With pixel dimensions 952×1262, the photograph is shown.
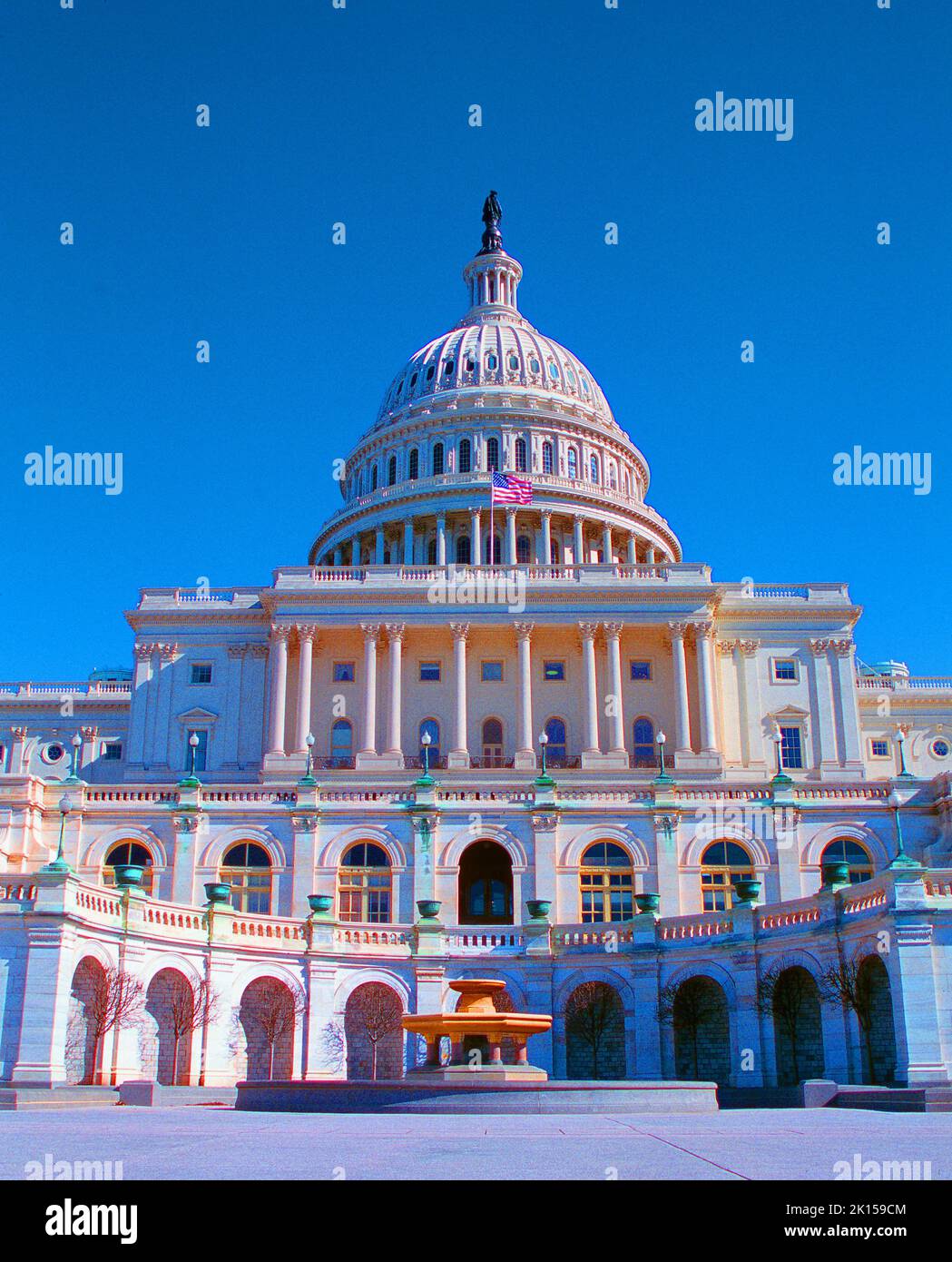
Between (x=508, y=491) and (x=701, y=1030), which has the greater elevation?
(x=508, y=491)

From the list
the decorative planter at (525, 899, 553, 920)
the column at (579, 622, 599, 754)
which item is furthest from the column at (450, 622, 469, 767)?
the decorative planter at (525, 899, 553, 920)

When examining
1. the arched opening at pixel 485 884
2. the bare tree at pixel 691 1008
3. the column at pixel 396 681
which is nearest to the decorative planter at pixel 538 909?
the bare tree at pixel 691 1008

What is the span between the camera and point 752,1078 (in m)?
41.5

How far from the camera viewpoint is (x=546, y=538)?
4338 inches

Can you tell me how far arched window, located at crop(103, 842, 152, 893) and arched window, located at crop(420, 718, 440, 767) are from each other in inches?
1144

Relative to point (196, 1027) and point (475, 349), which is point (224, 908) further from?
point (475, 349)

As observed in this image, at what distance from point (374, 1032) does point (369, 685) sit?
41.4m

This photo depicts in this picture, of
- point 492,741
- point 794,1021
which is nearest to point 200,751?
point 492,741

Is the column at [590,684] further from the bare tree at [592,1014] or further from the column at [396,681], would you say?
the bare tree at [592,1014]

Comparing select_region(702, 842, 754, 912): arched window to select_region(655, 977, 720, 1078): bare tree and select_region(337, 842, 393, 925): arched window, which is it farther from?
select_region(337, 842, 393, 925): arched window

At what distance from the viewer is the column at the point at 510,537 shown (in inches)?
4190

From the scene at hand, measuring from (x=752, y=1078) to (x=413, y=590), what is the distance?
49.3 metres

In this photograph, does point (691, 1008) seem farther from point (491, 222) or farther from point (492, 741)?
point (491, 222)

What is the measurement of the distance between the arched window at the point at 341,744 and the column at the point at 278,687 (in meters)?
3.61
